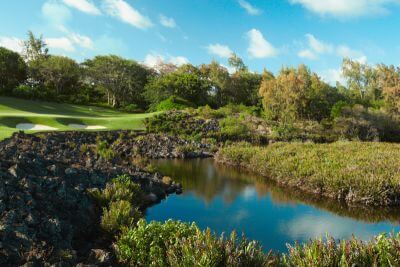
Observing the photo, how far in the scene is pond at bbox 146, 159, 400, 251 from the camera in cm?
1439

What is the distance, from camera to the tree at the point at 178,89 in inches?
2458

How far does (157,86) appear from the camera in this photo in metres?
62.7

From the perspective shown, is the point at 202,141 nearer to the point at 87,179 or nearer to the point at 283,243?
the point at 87,179

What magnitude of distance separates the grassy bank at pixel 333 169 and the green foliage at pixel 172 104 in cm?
2639

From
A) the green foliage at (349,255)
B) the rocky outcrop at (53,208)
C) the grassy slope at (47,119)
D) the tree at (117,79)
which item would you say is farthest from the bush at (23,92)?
the green foliage at (349,255)

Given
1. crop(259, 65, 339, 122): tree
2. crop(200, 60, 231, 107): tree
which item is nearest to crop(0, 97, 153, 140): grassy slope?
crop(259, 65, 339, 122): tree

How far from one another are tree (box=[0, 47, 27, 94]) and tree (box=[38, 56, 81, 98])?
3601mm

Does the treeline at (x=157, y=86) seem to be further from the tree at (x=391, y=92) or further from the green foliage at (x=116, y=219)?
the green foliage at (x=116, y=219)

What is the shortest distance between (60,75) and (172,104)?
81.8 ft

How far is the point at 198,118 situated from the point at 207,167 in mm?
17466

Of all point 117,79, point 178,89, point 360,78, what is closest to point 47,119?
point 178,89

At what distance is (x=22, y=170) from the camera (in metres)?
13.7

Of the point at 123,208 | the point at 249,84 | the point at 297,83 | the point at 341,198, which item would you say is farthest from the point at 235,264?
the point at 249,84

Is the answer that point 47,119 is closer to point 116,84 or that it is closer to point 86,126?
point 86,126
